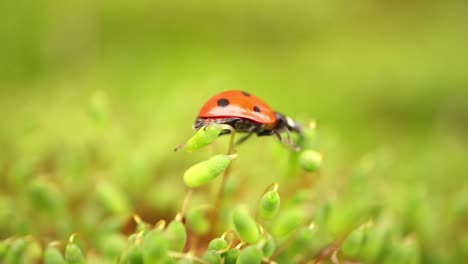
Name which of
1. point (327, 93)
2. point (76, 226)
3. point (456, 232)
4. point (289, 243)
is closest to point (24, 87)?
point (76, 226)

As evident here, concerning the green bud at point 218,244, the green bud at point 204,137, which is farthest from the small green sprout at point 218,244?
the green bud at point 204,137

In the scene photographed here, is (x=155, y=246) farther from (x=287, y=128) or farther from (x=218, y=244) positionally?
(x=287, y=128)

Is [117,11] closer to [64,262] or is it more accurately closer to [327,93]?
[327,93]

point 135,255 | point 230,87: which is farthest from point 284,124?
point 230,87

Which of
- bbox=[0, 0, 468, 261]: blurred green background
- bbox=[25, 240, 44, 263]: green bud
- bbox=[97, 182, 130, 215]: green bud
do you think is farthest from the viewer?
bbox=[0, 0, 468, 261]: blurred green background

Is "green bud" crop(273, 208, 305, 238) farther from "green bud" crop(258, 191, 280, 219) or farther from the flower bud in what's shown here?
the flower bud

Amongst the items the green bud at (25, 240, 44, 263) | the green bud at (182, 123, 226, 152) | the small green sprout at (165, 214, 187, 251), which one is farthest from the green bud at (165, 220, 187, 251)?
the green bud at (25, 240, 44, 263)

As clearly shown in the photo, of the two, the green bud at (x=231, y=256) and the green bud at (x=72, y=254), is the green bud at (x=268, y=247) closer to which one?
the green bud at (x=231, y=256)
